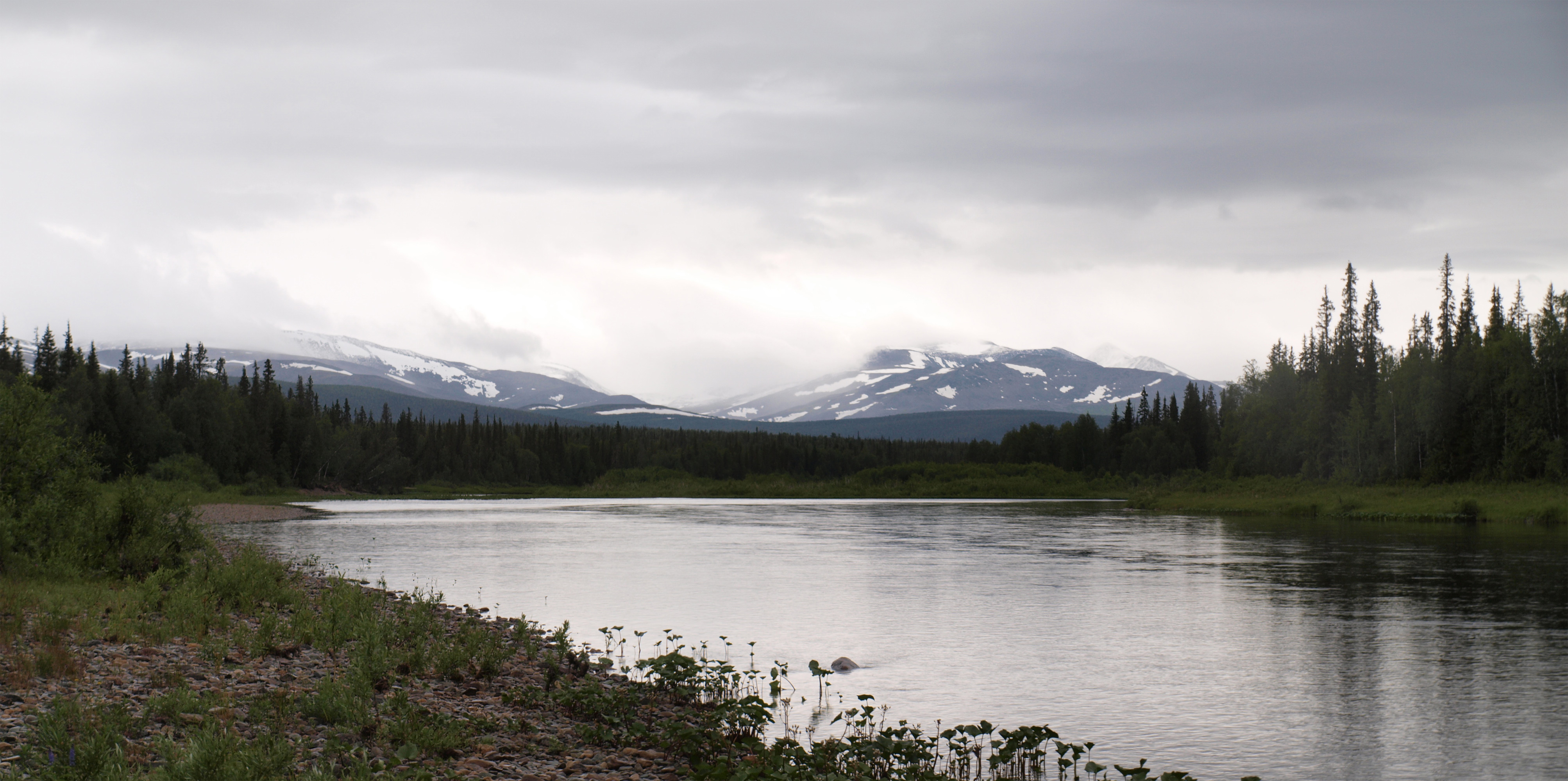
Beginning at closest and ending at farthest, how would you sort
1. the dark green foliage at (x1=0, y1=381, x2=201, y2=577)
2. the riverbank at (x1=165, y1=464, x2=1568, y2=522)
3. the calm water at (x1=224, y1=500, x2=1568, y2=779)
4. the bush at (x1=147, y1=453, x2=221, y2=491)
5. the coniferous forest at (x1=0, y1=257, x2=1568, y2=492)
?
the calm water at (x1=224, y1=500, x2=1568, y2=779) < the dark green foliage at (x1=0, y1=381, x2=201, y2=577) < the riverbank at (x1=165, y1=464, x2=1568, y2=522) < the coniferous forest at (x1=0, y1=257, x2=1568, y2=492) < the bush at (x1=147, y1=453, x2=221, y2=491)

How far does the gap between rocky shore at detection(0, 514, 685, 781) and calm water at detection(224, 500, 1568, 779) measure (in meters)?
6.38

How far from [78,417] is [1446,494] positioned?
425 feet

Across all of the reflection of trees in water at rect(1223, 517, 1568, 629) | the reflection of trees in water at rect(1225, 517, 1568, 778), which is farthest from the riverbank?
the reflection of trees in water at rect(1225, 517, 1568, 778)

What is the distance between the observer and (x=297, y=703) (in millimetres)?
14656

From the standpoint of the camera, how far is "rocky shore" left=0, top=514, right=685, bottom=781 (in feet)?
39.6

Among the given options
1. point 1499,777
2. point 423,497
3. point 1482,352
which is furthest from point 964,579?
point 423,497

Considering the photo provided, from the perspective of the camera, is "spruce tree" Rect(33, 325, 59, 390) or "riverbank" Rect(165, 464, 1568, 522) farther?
"spruce tree" Rect(33, 325, 59, 390)

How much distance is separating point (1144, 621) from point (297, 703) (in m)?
23.9

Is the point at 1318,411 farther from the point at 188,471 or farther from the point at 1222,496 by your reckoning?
the point at 188,471

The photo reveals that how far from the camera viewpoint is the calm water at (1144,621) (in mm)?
18250

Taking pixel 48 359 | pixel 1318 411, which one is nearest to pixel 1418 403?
pixel 1318 411

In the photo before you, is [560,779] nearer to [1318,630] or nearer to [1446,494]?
[1318,630]

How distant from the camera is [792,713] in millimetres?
19094

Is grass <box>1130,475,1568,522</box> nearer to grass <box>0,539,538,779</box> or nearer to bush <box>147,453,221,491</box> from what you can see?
grass <box>0,539,538,779</box>
